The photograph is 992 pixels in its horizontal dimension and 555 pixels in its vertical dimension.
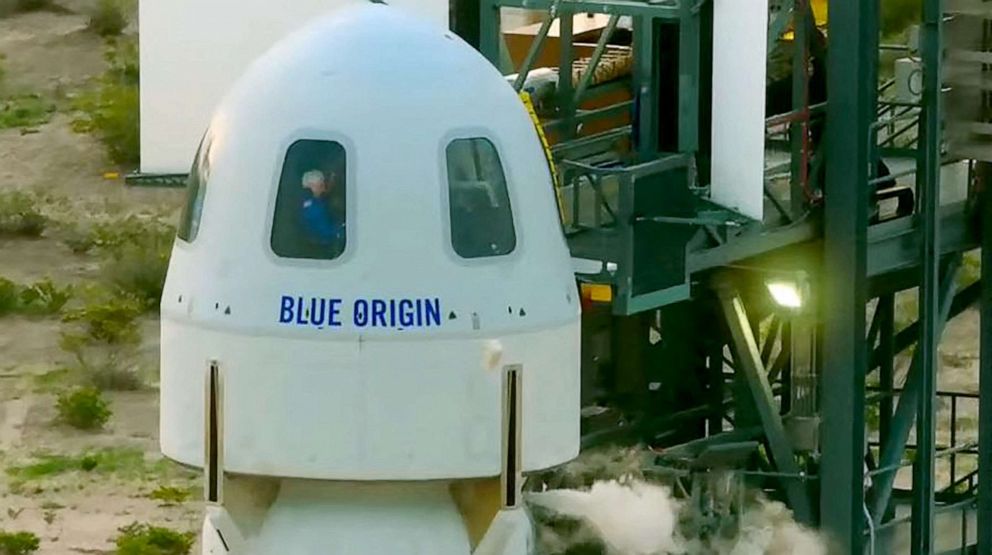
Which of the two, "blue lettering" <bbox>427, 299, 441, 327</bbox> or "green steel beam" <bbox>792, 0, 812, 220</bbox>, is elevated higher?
"blue lettering" <bbox>427, 299, 441, 327</bbox>

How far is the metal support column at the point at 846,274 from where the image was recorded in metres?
21.2

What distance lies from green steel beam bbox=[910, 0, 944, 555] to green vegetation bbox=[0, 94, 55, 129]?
969 inches

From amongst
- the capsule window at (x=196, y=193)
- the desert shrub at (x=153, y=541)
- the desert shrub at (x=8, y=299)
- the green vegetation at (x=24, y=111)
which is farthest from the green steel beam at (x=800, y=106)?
the green vegetation at (x=24, y=111)

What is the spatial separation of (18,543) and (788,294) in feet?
30.5

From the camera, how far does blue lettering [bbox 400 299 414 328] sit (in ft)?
45.8

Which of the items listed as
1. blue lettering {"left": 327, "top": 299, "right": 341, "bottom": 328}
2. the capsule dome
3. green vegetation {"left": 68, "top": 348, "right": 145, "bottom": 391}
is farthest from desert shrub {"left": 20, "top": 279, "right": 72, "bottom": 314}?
blue lettering {"left": 327, "top": 299, "right": 341, "bottom": 328}

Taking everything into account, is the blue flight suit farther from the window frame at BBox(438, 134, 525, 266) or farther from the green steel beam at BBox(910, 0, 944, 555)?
the green steel beam at BBox(910, 0, 944, 555)

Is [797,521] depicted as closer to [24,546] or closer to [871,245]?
[871,245]

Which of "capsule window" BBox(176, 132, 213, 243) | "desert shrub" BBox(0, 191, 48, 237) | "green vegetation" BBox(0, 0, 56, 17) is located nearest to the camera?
"capsule window" BBox(176, 132, 213, 243)

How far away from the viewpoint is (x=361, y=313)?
13.9m

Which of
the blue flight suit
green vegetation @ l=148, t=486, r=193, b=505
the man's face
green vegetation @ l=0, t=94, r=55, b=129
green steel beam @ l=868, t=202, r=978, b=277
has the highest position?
the man's face

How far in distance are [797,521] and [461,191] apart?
8.87m

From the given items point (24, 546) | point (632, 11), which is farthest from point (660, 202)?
point (24, 546)

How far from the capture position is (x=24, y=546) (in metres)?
28.3
